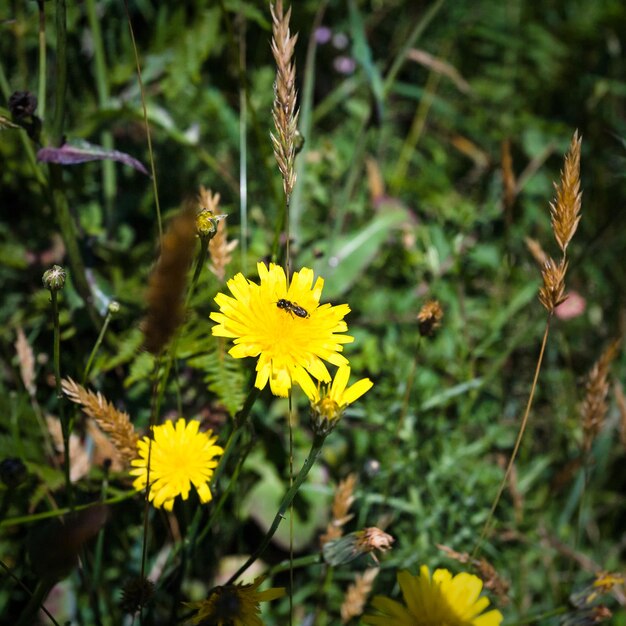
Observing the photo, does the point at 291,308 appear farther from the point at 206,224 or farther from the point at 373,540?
the point at 373,540

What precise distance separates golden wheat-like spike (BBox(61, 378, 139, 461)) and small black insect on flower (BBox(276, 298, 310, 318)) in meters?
0.38

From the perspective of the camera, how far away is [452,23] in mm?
3148

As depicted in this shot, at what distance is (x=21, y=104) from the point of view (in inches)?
55.5

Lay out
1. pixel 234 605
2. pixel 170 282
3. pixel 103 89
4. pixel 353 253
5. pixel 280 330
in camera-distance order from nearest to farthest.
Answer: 1. pixel 170 282
2. pixel 234 605
3. pixel 280 330
4. pixel 103 89
5. pixel 353 253

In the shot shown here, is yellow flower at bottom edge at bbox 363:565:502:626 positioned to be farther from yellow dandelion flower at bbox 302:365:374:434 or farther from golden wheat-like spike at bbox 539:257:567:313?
golden wheat-like spike at bbox 539:257:567:313

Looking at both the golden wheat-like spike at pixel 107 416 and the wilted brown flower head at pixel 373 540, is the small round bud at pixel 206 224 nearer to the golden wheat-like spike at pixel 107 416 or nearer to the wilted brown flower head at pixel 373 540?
the golden wheat-like spike at pixel 107 416

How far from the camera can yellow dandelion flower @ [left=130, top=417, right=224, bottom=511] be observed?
51.6 inches

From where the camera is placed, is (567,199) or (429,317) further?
(429,317)

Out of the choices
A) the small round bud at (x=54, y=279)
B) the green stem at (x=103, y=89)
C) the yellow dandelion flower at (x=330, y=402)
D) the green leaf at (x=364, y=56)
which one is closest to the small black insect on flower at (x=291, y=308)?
the yellow dandelion flower at (x=330, y=402)

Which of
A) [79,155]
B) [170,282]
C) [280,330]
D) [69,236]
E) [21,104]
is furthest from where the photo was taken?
[69,236]

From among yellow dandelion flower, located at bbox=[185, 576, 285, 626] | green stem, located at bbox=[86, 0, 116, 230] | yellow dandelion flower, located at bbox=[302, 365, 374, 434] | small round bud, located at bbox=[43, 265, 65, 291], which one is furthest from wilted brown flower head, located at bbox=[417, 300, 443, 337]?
green stem, located at bbox=[86, 0, 116, 230]

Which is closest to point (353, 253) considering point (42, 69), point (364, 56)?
point (364, 56)

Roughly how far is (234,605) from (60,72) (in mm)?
1190

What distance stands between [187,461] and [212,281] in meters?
0.66
